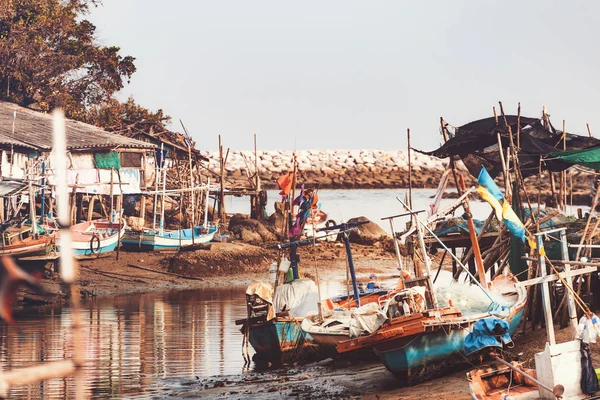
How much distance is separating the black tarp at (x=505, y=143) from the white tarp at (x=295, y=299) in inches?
196

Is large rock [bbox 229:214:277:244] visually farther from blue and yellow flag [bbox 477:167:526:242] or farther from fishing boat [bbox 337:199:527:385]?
blue and yellow flag [bbox 477:167:526:242]

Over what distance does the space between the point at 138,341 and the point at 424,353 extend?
9218 mm

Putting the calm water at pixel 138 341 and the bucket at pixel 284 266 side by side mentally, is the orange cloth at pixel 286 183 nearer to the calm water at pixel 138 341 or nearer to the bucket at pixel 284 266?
the bucket at pixel 284 266

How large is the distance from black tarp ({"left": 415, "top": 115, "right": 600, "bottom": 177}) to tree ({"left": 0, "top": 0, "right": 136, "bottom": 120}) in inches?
→ 1238

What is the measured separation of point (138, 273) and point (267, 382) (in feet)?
61.6

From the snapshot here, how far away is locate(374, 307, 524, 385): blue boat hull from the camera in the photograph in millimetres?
15211

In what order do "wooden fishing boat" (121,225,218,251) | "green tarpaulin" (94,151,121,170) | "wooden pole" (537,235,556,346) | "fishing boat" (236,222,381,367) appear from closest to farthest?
"wooden pole" (537,235,556,346), "fishing boat" (236,222,381,367), "wooden fishing boat" (121,225,218,251), "green tarpaulin" (94,151,121,170)

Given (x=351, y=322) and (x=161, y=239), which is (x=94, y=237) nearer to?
(x=161, y=239)

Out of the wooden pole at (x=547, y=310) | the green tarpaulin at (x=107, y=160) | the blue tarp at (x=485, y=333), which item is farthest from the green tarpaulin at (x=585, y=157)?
the green tarpaulin at (x=107, y=160)

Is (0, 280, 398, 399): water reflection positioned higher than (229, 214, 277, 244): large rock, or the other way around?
(229, 214, 277, 244): large rock

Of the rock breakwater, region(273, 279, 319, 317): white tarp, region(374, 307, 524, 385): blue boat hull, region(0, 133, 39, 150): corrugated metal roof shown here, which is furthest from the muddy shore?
the rock breakwater

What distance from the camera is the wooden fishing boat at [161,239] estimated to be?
38.2 meters

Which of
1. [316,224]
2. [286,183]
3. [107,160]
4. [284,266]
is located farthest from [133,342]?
[316,224]

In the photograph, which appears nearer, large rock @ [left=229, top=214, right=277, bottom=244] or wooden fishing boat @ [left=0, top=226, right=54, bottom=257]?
wooden fishing boat @ [left=0, top=226, right=54, bottom=257]
